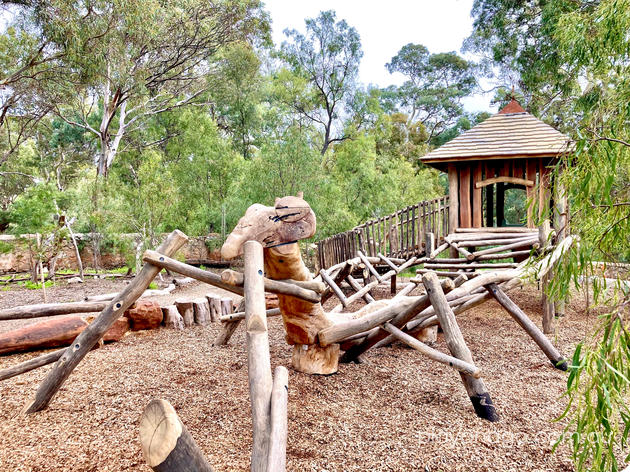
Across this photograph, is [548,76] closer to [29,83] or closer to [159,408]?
[159,408]

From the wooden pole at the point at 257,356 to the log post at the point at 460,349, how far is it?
144 cm

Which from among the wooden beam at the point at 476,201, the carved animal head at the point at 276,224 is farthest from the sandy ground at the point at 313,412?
the wooden beam at the point at 476,201

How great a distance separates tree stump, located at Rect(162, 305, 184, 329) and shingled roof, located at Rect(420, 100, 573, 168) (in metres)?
5.35

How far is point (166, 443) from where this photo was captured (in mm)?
1273

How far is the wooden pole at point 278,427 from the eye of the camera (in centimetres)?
181

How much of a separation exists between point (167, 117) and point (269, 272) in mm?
21257

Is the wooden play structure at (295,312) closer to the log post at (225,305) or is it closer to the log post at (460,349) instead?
the log post at (460,349)

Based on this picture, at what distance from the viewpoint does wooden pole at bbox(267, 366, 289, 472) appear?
1811 millimetres

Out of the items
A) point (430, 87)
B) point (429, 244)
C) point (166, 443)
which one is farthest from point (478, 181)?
point (430, 87)

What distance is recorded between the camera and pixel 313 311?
3795 mm

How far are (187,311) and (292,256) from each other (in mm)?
3853

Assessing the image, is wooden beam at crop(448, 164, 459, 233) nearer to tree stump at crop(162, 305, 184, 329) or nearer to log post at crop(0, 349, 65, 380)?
tree stump at crop(162, 305, 184, 329)

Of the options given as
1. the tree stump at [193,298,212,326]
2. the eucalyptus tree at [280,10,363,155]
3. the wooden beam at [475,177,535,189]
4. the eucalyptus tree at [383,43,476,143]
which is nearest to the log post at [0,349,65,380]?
the tree stump at [193,298,212,326]

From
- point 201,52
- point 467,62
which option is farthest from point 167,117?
point 467,62
